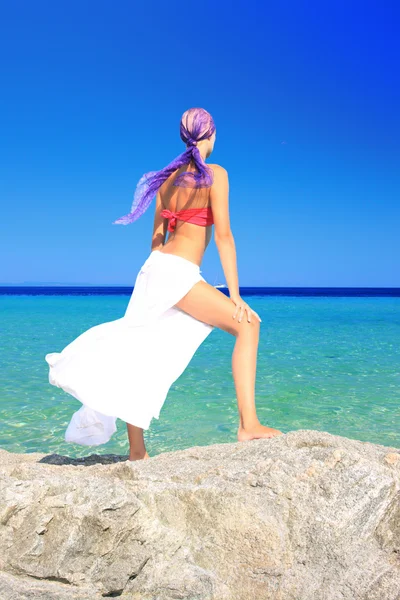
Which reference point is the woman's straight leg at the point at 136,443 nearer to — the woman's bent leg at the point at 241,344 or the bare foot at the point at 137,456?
the bare foot at the point at 137,456

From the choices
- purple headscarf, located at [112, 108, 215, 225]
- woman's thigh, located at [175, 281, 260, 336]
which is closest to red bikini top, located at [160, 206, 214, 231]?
purple headscarf, located at [112, 108, 215, 225]

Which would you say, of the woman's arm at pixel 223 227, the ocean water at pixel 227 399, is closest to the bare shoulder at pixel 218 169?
the woman's arm at pixel 223 227

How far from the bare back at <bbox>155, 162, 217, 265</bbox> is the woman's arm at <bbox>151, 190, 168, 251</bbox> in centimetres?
17

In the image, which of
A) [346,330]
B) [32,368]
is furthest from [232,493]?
[346,330]

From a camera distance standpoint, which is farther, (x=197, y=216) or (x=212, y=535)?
(x=197, y=216)

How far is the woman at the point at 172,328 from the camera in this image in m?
3.44

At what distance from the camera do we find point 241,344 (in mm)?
3512

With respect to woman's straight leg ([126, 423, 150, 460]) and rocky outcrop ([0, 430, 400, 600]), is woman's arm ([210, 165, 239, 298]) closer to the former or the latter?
woman's straight leg ([126, 423, 150, 460])

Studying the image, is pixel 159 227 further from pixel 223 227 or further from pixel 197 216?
pixel 223 227

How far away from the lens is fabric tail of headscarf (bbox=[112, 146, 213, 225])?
11.7 ft

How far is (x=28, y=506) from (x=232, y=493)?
843 mm

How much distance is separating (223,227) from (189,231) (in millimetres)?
242

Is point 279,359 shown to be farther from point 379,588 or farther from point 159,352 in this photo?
point 379,588

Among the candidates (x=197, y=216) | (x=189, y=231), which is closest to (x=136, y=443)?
(x=189, y=231)
